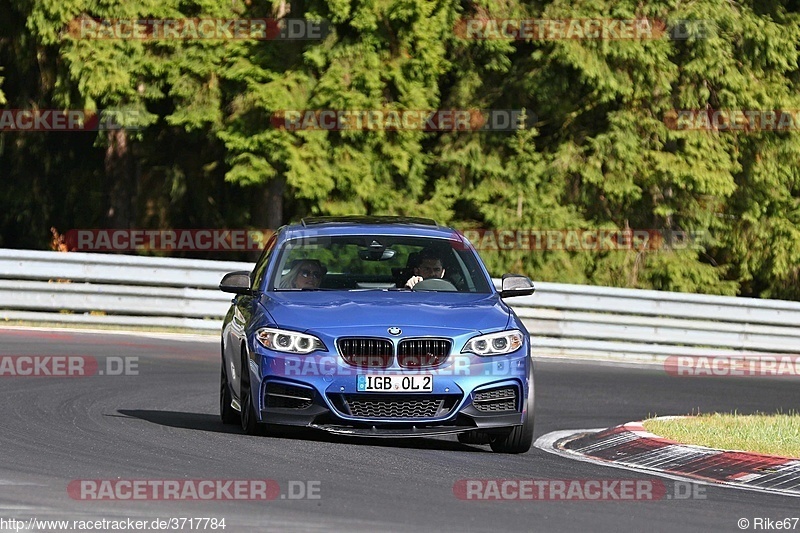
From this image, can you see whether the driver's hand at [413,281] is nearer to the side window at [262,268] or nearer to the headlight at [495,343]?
the side window at [262,268]

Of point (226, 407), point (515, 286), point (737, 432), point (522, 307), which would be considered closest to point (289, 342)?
point (226, 407)

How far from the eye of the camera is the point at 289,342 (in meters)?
10.5

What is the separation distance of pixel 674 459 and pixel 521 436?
3.40 ft

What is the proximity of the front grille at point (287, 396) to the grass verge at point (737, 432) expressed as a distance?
9.47ft

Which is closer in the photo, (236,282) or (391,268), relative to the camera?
(236,282)

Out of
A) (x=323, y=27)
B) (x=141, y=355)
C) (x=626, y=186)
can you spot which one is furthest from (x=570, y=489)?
(x=626, y=186)

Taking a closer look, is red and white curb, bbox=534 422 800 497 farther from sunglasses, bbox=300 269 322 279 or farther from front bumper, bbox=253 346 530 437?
sunglasses, bbox=300 269 322 279

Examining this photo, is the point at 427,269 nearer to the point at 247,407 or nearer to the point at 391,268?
the point at 391,268

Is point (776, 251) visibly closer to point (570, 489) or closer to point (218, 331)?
point (218, 331)

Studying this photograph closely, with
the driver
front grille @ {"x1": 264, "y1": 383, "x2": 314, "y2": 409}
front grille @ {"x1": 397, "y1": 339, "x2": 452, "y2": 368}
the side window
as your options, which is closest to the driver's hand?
the driver

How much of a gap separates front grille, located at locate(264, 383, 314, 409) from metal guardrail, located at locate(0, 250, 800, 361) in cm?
1038

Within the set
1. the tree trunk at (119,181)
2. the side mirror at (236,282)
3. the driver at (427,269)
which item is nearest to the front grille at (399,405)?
the driver at (427,269)

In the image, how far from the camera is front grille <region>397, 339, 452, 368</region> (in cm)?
1039

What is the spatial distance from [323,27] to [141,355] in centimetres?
1036
